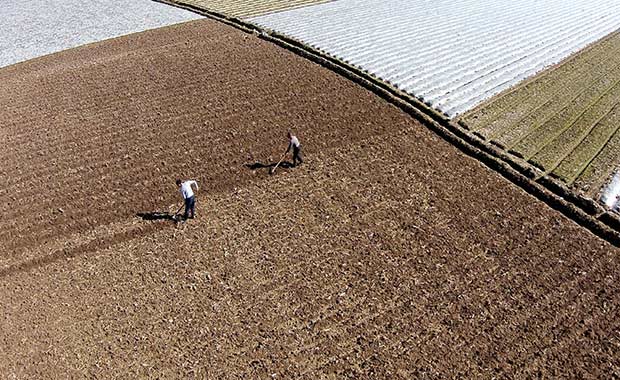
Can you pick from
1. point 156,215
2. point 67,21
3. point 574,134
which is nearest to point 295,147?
point 156,215

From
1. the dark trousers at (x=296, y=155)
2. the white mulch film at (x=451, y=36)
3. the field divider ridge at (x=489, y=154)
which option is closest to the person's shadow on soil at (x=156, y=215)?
the dark trousers at (x=296, y=155)

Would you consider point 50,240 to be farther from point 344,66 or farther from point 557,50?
point 557,50

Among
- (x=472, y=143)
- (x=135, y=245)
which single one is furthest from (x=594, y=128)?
(x=135, y=245)

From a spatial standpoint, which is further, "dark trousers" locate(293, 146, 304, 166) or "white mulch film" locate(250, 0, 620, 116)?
"white mulch film" locate(250, 0, 620, 116)

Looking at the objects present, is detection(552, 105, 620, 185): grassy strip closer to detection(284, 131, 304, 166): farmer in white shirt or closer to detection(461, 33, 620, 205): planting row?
detection(461, 33, 620, 205): planting row

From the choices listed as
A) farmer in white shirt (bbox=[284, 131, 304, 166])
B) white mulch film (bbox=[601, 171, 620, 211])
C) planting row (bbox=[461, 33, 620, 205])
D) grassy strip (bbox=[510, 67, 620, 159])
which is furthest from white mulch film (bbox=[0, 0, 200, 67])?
white mulch film (bbox=[601, 171, 620, 211])

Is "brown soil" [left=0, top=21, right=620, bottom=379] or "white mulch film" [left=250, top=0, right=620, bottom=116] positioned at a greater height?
"white mulch film" [left=250, top=0, right=620, bottom=116]
